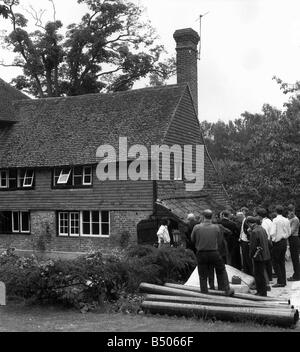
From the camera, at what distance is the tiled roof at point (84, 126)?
2492cm

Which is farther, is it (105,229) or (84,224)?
(84,224)

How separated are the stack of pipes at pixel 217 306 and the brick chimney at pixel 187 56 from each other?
1754 cm

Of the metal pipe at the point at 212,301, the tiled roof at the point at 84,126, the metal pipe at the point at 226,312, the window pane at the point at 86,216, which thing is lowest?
the metal pipe at the point at 226,312

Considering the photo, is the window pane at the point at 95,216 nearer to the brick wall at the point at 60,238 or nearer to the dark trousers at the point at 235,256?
the brick wall at the point at 60,238

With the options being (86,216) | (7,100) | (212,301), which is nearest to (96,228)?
(86,216)

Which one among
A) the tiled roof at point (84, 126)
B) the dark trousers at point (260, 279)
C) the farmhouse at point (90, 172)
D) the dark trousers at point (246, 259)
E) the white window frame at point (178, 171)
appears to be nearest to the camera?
the dark trousers at point (260, 279)

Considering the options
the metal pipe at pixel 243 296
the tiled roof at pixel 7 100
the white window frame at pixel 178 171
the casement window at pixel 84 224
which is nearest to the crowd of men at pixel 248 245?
the metal pipe at pixel 243 296

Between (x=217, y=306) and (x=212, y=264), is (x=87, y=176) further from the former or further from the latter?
(x=217, y=306)

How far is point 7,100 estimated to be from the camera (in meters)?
30.3

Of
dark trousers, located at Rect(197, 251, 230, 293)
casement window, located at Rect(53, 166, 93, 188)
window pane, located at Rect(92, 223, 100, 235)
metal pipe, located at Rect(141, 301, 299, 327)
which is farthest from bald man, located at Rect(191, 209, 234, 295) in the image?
casement window, located at Rect(53, 166, 93, 188)

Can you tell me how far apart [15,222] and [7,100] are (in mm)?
7456

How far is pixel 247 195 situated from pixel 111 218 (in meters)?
6.19

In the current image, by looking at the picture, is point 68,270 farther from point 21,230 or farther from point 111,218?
point 21,230

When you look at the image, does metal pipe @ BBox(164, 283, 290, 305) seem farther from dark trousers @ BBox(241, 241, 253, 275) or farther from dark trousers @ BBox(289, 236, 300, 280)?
dark trousers @ BBox(289, 236, 300, 280)
